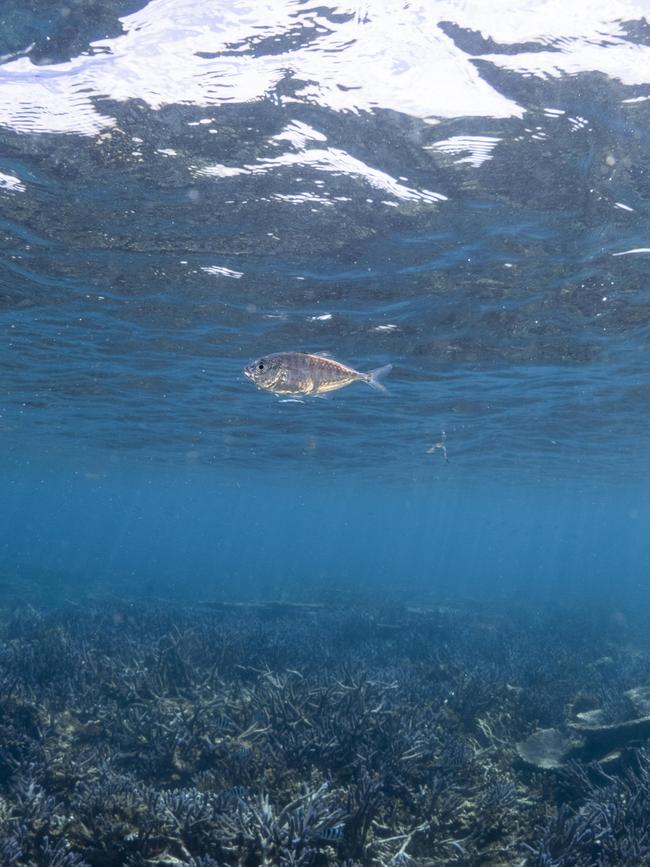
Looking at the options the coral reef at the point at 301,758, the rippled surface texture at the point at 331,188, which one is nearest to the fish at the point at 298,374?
the coral reef at the point at 301,758

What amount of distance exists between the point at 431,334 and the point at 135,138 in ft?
32.4

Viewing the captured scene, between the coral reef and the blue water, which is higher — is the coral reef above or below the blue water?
below

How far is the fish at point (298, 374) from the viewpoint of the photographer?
4.98 meters

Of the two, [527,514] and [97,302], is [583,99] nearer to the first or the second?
[97,302]

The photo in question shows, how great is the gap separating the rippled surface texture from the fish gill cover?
5 centimetres

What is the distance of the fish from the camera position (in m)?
4.98

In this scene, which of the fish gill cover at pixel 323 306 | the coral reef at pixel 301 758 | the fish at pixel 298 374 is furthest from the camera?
the fish gill cover at pixel 323 306

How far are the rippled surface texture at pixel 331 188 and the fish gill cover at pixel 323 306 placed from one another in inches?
2.2

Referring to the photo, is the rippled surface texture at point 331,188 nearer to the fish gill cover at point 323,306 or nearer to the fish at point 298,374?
the fish gill cover at point 323,306

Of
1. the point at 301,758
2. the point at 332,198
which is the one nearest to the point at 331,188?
the point at 332,198

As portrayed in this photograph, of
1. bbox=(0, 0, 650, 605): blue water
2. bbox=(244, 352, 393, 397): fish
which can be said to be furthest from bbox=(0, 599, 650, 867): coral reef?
bbox=(0, 0, 650, 605): blue water

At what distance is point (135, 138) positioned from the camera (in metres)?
9.48

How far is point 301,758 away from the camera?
8.11 meters

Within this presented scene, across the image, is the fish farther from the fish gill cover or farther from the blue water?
the blue water
